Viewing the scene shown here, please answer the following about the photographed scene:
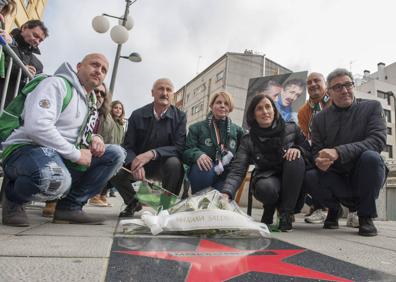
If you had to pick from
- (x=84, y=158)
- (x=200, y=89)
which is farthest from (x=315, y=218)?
(x=200, y=89)

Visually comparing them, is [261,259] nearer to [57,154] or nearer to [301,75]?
[57,154]

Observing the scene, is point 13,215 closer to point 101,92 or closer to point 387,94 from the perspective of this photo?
point 101,92

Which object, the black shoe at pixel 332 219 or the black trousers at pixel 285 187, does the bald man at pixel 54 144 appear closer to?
the black trousers at pixel 285 187

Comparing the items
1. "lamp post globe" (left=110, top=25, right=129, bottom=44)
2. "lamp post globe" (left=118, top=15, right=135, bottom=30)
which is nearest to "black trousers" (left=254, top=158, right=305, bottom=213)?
"lamp post globe" (left=110, top=25, right=129, bottom=44)

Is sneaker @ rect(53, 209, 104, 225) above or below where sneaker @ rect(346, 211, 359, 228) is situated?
below

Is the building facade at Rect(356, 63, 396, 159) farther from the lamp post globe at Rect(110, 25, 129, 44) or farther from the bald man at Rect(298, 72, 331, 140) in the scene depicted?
the bald man at Rect(298, 72, 331, 140)

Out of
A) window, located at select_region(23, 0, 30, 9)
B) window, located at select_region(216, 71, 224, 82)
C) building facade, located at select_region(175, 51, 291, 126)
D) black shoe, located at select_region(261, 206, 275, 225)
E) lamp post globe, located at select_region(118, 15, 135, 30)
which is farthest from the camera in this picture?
window, located at select_region(216, 71, 224, 82)

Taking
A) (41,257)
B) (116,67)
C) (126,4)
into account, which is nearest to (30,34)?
(41,257)

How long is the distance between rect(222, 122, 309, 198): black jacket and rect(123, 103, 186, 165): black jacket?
749 millimetres

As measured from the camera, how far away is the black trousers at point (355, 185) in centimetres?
256

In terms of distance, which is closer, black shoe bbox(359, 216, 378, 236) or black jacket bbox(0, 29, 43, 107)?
black shoe bbox(359, 216, 378, 236)

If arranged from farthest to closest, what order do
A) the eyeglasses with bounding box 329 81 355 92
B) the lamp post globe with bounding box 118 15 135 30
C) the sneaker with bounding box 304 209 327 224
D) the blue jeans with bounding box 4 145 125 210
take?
the lamp post globe with bounding box 118 15 135 30, the sneaker with bounding box 304 209 327 224, the eyeglasses with bounding box 329 81 355 92, the blue jeans with bounding box 4 145 125 210

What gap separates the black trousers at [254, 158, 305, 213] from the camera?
2.67 metres

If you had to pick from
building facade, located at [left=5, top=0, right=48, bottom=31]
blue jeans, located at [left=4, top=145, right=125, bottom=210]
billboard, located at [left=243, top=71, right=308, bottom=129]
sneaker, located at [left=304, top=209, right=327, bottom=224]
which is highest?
building facade, located at [left=5, top=0, right=48, bottom=31]
